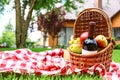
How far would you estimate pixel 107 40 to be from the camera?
5.61m

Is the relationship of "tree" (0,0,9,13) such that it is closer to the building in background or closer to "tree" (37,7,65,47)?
"tree" (37,7,65,47)

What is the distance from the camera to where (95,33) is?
5.96m

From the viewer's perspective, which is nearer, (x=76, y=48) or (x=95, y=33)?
(x=76, y=48)

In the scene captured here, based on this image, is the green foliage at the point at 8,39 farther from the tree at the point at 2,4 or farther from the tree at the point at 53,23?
the tree at the point at 2,4

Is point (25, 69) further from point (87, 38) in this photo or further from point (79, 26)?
point (79, 26)

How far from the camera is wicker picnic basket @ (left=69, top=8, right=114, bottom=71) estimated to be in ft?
16.9

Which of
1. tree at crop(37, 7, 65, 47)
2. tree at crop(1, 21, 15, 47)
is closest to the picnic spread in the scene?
tree at crop(37, 7, 65, 47)

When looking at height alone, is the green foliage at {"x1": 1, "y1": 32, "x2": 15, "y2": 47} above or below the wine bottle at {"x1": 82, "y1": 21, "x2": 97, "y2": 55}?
below

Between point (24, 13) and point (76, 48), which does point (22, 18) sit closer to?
point (24, 13)

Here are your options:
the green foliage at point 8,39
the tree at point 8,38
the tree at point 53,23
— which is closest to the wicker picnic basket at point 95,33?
the tree at point 53,23

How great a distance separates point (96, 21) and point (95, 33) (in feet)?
0.63

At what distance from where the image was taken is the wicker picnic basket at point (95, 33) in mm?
5164

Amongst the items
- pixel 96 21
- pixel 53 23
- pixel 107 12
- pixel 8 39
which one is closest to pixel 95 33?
pixel 96 21

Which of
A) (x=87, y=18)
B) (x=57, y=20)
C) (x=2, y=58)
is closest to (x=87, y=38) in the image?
(x=87, y=18)
